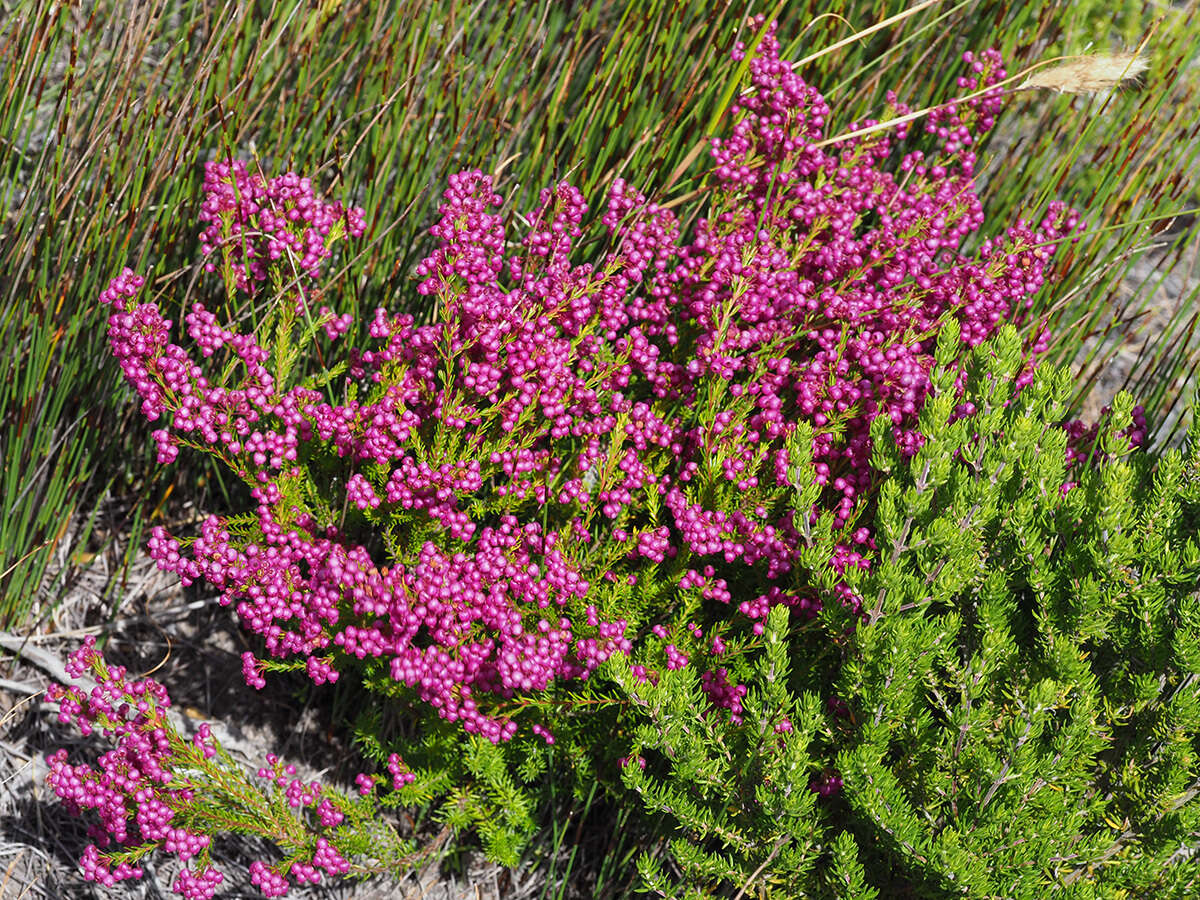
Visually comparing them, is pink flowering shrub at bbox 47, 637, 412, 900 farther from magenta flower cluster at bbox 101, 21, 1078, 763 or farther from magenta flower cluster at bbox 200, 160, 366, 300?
magenta flower cluster at bbox 200, 160, 366, 300

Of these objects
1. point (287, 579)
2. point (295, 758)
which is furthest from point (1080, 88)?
point (295, 758)

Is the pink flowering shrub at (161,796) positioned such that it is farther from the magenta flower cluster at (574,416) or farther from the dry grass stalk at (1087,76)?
the dry grass stalk at (1087,76)

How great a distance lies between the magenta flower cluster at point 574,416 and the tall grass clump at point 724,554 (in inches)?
0.5

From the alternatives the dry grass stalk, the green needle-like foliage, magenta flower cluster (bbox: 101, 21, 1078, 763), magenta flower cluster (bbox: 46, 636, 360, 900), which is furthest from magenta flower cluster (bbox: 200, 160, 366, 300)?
the dry grass stalk

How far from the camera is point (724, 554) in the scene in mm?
2305

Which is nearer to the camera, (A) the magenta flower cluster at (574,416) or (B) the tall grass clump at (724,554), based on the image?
(B) the tall grass clump at (724,554)

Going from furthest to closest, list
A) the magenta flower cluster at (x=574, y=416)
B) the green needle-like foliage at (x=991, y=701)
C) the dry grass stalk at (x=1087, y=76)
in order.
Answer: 1. the dry grass stalk at (x=1087, y=76)
2. the magenta flower cluster at (x=574, y=416)
3. the green needle-like foliage at (x=991, y=701)

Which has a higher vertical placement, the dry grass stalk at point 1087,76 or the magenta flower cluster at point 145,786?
the dry grass stalk at point 1087,76

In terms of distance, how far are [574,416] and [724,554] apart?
1.61 feet

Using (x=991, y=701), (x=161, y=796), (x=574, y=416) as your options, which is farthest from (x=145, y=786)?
(x=991, y=701)

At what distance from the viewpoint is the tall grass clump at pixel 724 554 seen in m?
1.96

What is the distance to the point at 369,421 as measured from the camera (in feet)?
7.24

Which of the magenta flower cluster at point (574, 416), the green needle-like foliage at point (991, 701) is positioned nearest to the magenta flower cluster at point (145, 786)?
the magenta flower cluster at point (574, 416)

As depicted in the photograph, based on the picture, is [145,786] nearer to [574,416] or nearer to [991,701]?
[574,416]
